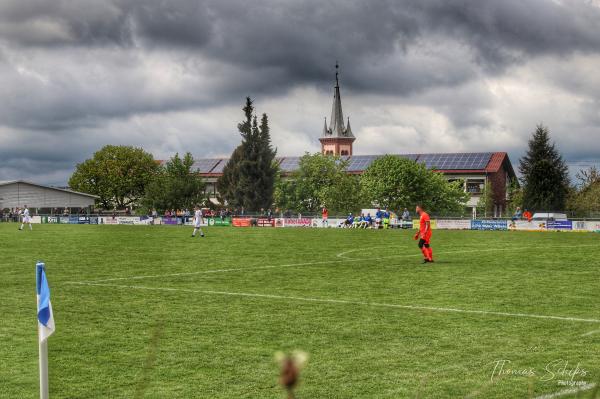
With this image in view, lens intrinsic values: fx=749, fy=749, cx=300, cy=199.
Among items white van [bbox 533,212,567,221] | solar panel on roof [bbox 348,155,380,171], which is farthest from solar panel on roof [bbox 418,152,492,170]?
white van [bbox 533,212,567,221]

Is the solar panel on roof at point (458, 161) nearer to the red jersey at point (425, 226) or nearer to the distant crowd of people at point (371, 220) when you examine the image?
the distant crowd of people at point (371, 220)

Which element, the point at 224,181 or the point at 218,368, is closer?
the point at 218,368

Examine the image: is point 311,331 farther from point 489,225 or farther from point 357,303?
point 489,225

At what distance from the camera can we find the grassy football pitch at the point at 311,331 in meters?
7.50

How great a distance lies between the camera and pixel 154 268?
22.0 meters

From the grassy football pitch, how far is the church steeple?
514 ft

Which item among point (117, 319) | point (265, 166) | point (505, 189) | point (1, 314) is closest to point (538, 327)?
point (117, 319)

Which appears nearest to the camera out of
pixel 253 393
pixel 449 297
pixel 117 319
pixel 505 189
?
pixel 253 393

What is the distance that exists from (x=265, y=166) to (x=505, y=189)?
4386 centimetres

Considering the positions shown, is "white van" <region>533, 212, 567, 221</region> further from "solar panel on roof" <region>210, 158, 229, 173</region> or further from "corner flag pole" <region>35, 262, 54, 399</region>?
"solar panel on roof" <region>210, 158, 229, 173</region>

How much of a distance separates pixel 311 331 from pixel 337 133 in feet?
550

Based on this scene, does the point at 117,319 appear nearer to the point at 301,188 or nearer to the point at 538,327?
the point at 538,327

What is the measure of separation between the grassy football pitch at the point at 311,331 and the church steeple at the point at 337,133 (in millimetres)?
156701

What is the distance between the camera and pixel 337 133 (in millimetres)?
177250
